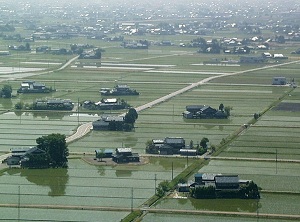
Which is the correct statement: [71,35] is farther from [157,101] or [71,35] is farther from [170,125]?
[170,125]

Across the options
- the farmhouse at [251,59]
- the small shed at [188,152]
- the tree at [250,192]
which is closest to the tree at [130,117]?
the small shed at [188,152]

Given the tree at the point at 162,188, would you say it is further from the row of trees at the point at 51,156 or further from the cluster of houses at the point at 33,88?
the cluster of houses at the point at 33,88

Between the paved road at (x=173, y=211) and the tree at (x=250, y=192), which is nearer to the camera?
the paved road at (x=173, y=211)

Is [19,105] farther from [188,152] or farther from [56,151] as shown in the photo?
[188,152]

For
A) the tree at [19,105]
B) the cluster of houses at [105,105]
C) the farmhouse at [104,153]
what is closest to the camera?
the farmhouse at [104,153]

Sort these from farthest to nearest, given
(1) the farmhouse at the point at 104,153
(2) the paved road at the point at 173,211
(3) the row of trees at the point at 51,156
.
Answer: (1) the farmhouse at the point at 104,153, (3) the row of trees at the point at 51,156, (2) the paved road at the point at 173,211

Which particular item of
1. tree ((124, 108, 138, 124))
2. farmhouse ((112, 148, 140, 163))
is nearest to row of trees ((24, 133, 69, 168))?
farmhouse ((112, 148, 140, 163))

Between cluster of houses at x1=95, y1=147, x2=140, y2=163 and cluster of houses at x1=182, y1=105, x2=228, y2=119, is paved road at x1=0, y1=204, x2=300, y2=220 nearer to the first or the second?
cluster of houses at x1=95, y1=147, x2=140, y2=163

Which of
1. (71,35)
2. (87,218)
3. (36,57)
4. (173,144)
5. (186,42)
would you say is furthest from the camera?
(71,35)

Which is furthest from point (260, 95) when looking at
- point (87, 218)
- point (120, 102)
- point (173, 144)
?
point (87, 218)
